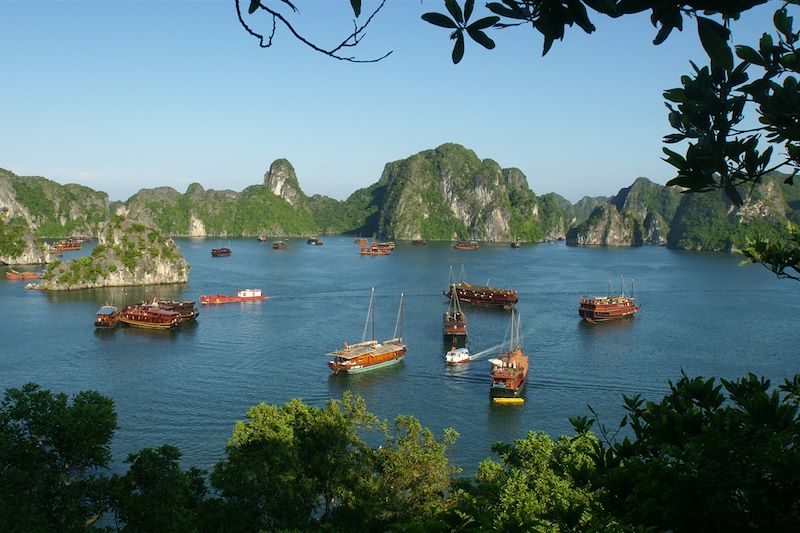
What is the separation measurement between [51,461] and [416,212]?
436ft

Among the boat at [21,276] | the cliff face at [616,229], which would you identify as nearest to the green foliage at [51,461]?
the boat at [21,276]

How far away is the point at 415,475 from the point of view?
41.9 feet

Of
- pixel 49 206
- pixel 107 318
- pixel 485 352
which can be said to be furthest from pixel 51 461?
pixel 49 206

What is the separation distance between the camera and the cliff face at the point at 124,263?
54906 mm

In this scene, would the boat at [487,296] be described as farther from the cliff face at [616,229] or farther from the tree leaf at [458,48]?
the cliff face at [616,229]

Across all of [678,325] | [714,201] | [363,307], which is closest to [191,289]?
[363,307]

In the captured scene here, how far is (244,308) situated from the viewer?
46.1m

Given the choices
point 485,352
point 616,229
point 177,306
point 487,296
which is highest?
point 616,229

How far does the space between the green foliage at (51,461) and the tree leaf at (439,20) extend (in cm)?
998

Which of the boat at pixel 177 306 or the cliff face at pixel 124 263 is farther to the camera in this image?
the cliff face at pixel 124 263

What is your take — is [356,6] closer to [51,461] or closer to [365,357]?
[51,461]

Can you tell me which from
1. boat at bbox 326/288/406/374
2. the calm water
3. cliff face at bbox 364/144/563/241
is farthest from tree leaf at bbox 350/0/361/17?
cliff face at bbox 364/144/563/241

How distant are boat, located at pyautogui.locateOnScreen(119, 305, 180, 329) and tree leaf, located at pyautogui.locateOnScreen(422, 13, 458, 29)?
129ft

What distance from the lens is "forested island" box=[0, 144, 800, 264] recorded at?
12275 cm
